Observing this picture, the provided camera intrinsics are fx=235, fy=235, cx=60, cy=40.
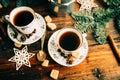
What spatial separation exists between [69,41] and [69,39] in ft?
0.04

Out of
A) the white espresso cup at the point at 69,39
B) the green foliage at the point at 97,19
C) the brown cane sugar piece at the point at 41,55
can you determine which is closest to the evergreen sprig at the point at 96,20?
the green foliage at the point at 97,19

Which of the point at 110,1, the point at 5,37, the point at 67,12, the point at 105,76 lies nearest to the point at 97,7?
the point at 110,1

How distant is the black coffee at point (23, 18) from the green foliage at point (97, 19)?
27cm

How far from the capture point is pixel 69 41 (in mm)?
1182

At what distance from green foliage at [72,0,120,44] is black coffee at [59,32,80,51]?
12 cm

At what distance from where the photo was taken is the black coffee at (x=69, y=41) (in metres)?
1.16

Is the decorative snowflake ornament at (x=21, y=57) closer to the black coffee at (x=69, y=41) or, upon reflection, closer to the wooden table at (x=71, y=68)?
the wooden table at (x=71, y=68)

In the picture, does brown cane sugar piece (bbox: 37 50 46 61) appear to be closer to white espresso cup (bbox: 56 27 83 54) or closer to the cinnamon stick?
white espresso cup (bbox: 56 27 83 54)

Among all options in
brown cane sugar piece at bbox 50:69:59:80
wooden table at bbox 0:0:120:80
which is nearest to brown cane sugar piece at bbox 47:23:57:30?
wooden table at bbox 0:0:120:80

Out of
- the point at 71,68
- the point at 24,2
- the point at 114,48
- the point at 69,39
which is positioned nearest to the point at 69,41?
the point at 69,39

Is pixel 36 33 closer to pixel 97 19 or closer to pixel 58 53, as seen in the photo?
pixel 58 53

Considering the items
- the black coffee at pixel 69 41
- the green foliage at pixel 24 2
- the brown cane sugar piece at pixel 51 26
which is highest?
the green foliage at pixel 24 2

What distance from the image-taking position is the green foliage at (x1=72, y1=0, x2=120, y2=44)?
1.29m

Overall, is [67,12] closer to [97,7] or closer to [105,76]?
[97,7]
